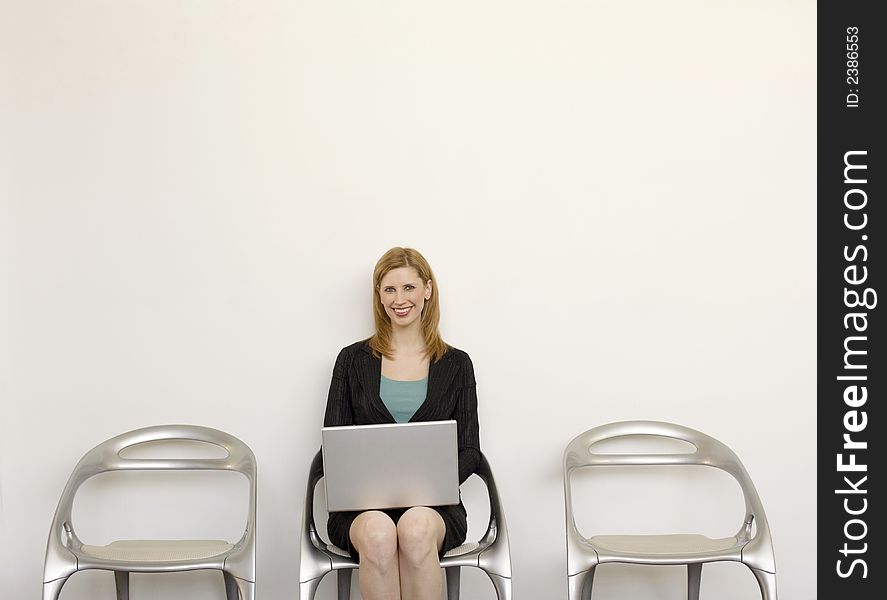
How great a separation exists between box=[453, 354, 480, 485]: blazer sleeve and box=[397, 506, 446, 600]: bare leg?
303 millimetres

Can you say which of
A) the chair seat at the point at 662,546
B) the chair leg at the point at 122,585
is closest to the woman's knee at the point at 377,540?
the chair seat at the point at 662,546

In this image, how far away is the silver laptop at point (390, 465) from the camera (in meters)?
2.50

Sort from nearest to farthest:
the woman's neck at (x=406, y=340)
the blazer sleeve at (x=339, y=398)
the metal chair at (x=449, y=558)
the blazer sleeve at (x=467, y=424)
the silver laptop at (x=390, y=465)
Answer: the silver laptop at (x=390, y=465)
the metal chair at (x=449, y=558)
the blazer sleeve at (x=467, y=424)
the blazer sleeve at (x=339, y=398)
the woman's neck at (x=406, y=340)

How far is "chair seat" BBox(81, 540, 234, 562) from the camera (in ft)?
8.75

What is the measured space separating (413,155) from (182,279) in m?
0.91

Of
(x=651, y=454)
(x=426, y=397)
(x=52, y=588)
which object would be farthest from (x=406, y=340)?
(x=52, y=588)

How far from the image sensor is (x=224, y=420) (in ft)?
10.6

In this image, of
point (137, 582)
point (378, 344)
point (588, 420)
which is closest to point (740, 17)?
point (588, 420)

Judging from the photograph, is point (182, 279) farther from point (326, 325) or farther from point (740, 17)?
point (740, 17)

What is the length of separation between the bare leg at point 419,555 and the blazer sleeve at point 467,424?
0.30 meters

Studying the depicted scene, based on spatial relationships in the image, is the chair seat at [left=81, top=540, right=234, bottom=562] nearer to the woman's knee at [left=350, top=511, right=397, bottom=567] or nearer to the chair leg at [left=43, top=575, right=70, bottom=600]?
the chair leg at [left=43, top=575, right=70, bottom=600]

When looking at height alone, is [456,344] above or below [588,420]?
above

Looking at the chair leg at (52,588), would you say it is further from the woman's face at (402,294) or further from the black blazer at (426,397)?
the woman's face at (402,294)
